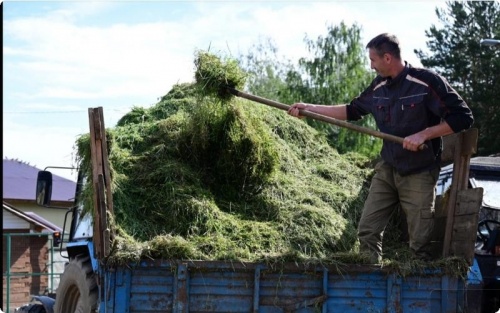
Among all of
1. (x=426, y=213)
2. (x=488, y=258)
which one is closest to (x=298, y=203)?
(x=426, y=213)

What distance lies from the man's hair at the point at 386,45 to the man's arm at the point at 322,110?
30.9 inches

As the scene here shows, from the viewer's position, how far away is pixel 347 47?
31422 mm

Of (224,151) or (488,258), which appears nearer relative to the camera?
(488,258)

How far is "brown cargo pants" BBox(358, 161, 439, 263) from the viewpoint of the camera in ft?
23.2

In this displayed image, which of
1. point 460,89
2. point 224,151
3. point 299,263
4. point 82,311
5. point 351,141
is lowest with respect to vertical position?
point 82,311

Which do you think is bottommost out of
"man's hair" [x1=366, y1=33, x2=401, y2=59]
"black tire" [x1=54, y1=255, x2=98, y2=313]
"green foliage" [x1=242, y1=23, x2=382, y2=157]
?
"black tire" [x1=54, y1=255, x2=98, y2=313]

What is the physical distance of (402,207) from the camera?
7.37 metres

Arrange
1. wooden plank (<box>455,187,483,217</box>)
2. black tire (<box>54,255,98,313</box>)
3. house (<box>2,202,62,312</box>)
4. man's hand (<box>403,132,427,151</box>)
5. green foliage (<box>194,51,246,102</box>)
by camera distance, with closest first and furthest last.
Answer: wooden plank (<box>455,187,483,217</box>)
man's hand (<box>403,132,427,151</box>)
black tire (<box>54,255,98,313</box>)
green foliage (<box>194,51,246,102</box>)
house (<box>2,202,62,312</box>)

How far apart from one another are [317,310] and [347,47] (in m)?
25.7

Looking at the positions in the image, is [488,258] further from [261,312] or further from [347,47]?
[347,47]

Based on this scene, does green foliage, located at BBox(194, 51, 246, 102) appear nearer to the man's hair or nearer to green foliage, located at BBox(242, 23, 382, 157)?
the man's hair

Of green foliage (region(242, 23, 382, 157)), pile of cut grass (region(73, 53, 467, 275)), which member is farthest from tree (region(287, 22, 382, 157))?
pile of cut grass (region(73, 53, 467, 275))

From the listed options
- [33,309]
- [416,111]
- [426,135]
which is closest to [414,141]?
[426,135]

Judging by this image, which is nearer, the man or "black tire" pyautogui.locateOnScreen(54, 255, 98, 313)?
the man
